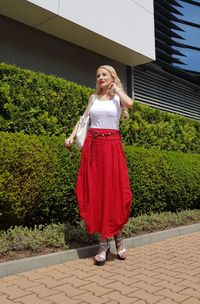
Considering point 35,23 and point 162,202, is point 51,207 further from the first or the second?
point 35,23

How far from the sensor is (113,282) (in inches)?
148

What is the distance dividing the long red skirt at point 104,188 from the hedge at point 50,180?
750mm

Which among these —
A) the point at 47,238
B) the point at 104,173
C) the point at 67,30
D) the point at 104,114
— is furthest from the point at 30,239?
the point at 67,30

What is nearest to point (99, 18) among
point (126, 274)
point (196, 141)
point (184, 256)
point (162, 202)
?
point (196, 141)

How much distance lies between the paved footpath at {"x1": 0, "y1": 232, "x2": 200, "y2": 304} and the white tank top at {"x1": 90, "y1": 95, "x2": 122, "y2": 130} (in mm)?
1461

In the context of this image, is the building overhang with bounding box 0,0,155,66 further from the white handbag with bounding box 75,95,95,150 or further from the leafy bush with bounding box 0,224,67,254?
the leafy bush with bounding box 0,224,67,254

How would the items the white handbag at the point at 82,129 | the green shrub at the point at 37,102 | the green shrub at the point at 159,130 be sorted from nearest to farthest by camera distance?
the white handbag at the point at 82,129 → the green shrub at the point at 37,102 → the green shrub at the point at 159,130

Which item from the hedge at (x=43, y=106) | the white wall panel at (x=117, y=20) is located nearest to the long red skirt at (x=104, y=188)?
the hedge at (x=43, y=106)

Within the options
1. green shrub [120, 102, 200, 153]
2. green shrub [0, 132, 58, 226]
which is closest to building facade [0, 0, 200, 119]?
green shrub [120, 102, 200, 153]

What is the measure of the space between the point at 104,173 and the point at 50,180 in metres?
1.04

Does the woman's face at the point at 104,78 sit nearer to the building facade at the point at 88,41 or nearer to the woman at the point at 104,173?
the woman at the point at 104,173

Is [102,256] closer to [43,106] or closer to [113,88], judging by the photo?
[113,88]

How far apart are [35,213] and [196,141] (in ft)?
20.2

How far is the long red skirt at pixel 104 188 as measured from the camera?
14.4 ft
